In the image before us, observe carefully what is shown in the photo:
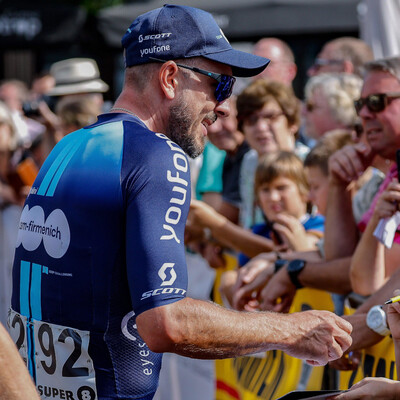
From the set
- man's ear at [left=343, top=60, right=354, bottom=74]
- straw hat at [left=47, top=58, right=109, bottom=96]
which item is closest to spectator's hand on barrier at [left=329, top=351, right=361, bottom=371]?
man's ear at [left=343, top=60, right=354, bottom=74]

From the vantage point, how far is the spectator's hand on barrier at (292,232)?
522 cm

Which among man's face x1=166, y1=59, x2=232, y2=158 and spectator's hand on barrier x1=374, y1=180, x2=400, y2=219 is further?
spectator's hand on barrier x1=374, y1=180, x2=400, y2=219

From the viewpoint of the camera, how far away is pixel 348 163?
15.8ft

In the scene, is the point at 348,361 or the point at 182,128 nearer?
the point at 182,128

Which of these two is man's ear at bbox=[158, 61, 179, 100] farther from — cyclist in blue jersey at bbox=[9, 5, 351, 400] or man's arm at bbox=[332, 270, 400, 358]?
man's arm at bbox=[332, 270, 400, 358]

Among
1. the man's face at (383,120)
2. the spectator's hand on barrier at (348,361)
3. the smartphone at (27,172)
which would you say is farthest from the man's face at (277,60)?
the spectator's hand on barrier at (348,361)

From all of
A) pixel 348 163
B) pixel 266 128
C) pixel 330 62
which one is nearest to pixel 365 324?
pixel 348 163

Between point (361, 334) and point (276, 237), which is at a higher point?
point (361, 334)

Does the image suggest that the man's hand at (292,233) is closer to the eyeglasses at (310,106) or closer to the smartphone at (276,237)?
the smartphone at (276,237)

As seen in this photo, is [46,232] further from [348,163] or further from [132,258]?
[348,163]

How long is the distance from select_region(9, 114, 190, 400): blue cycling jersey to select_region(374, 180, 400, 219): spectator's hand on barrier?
1406 millimetres

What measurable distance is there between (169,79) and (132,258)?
0.73m

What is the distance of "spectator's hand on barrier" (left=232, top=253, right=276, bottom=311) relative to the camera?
5051 millimetres

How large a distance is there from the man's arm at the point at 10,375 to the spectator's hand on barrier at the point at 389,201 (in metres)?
2.16
